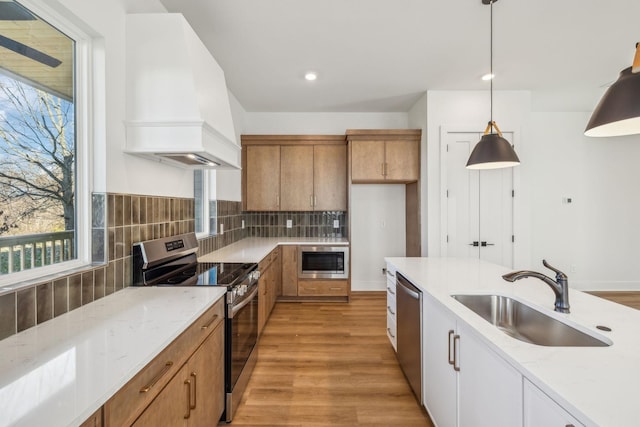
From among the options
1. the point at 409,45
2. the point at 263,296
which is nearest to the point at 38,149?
the point at 263,296

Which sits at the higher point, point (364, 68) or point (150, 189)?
point (364, 68)

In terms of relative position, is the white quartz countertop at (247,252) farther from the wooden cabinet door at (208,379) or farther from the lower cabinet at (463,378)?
the lower cabinet at (463,378)

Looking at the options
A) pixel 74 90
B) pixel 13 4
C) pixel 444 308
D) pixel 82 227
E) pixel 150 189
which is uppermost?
pixel 13 4

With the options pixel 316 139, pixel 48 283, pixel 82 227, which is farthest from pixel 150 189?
pixel 316 139

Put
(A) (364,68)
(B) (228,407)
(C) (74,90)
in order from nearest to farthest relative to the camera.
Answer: (C) (74,90) → (B) (228,407) → (A) (364,68)

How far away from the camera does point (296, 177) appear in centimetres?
417

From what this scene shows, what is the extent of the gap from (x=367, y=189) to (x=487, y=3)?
268cm

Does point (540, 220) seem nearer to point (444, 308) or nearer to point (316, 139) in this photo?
point (316, 139)

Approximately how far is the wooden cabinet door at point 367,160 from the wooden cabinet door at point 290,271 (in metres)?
1.38

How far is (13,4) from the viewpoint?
1136mm

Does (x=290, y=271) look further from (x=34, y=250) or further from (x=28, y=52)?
(x=28, y=52)

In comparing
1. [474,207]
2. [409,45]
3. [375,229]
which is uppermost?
[409,45]

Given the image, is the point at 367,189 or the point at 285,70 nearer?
the point at 285,70

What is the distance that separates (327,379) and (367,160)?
2.72 metres
